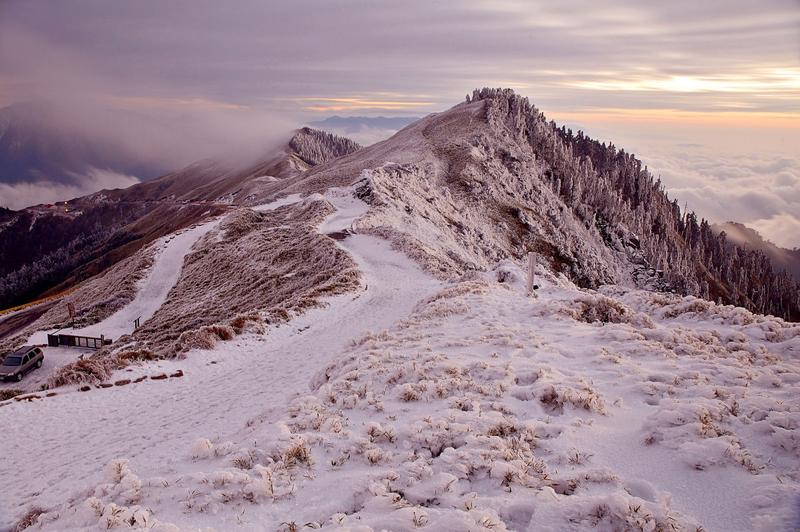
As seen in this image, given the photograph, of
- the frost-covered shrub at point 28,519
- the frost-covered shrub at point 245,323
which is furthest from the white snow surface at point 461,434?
the frost-covered shrub at point 245,323

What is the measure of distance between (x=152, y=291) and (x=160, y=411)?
3448 cm

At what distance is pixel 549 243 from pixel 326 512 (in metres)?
77.4

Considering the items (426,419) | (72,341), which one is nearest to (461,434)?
(426,419)

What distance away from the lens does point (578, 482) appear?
7.34 metres

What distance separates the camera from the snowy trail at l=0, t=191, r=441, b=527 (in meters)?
11.1

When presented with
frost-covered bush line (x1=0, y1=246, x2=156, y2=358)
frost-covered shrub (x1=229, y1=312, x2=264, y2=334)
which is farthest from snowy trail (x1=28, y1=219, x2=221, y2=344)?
frost-covered shrub (x1=229, y1=312, x2=264, y2=334)

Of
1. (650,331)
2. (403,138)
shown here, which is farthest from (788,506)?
(403,138)


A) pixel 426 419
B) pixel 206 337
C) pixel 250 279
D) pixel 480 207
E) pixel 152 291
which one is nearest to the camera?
pixel 426 419

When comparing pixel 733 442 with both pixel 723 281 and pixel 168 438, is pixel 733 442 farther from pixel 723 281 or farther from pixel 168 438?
pixel 723 281

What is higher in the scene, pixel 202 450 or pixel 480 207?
pixel 480 207

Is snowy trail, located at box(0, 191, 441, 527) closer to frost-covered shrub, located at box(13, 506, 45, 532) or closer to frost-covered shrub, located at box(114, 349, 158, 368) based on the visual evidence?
frost-covered shrub, located at box(13, 506, 45, 532)

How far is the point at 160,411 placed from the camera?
15.4m

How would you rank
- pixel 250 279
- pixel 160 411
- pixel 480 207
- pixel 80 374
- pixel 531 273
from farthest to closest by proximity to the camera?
pixel 480 207 → pixel 250 279 → pixel 531 273 → pixel 80 374 → pixel 160 411

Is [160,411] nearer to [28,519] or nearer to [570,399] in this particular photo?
[28,519]
